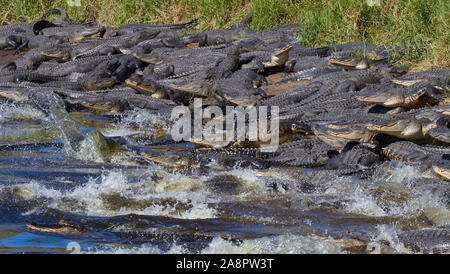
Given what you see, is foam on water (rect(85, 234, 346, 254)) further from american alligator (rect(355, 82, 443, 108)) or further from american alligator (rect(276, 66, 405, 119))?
american alligator (rect(276, 66, 405, 119))

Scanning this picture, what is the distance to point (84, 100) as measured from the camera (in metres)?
8.94

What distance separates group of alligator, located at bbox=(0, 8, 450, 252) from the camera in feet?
19.3

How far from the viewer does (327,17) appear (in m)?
9.48

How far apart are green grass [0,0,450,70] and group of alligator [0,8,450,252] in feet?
0.85

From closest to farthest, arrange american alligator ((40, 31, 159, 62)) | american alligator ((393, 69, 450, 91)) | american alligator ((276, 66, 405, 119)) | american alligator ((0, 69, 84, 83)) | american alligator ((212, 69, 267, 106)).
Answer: american alligator ((393, 69, 450, 91)), american alligator ((276, 66, 405, 119)), american alligator ((212, 69, 267, 106)), american alligator ((0, 69, 84, 83)), american alligator ((40, 31, 159, 62))

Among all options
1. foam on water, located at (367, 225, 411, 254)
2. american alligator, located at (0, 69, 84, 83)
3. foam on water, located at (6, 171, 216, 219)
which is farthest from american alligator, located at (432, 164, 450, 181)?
american alligator, located at (0, 69, 84, 83)

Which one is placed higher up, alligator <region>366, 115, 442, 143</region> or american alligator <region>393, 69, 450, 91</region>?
american alligator <region>393, 69, 450, 91</region>

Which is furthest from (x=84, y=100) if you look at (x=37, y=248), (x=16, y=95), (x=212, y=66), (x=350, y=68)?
(x=37, y=248)

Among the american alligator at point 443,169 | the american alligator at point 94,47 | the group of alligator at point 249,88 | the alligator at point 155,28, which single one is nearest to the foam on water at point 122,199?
the group of alligator at point 249,88

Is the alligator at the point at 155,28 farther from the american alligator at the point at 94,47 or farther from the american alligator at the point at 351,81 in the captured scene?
the american alligator at the point at 351,81

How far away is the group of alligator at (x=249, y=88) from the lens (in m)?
5.89

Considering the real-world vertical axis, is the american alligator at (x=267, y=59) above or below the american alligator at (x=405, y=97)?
below

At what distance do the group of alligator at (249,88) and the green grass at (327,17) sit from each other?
259 mm

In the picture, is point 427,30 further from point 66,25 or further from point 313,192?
point 66,25
